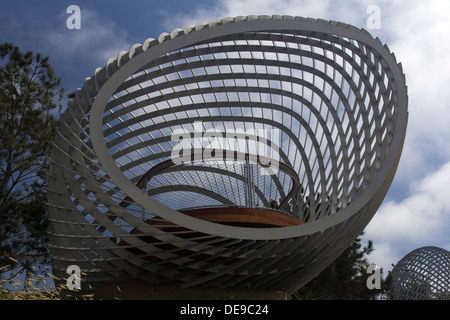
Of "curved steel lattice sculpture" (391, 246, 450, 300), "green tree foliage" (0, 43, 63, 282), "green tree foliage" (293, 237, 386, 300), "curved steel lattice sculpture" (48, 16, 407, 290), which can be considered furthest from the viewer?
"curved steel lattice sculpture" (391, 246, 450, 300)

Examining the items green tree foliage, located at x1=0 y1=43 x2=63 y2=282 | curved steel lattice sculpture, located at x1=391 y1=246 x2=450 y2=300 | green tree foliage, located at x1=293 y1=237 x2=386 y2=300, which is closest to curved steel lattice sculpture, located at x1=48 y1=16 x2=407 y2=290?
green tree foliage, located at x1=0 y1=43 x2=63 y2=282

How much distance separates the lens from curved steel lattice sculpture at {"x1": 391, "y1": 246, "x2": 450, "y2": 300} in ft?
164

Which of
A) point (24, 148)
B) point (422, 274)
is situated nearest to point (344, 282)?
point (24, 148)

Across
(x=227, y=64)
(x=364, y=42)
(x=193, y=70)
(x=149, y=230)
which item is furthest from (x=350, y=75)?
(x=149, y=230)

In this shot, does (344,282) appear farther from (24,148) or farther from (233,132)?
(24,148)

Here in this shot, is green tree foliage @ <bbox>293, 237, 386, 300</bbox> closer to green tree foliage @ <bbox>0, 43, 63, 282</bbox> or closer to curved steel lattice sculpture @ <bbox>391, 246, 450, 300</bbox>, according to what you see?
green tree foliage @ <bbox>0, 43, 63, 282</bbox>

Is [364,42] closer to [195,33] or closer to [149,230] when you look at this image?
[195,33]

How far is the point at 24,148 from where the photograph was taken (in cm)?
2280

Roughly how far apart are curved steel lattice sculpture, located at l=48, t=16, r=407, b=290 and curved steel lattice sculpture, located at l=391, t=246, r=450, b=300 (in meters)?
29.0

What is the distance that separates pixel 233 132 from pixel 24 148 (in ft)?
41.7

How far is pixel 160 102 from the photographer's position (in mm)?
25078

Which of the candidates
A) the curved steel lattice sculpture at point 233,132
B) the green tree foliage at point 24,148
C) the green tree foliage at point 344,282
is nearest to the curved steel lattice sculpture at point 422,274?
the green tree foliage at point 344,282

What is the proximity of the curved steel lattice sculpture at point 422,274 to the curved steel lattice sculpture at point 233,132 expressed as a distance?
29.0 m
